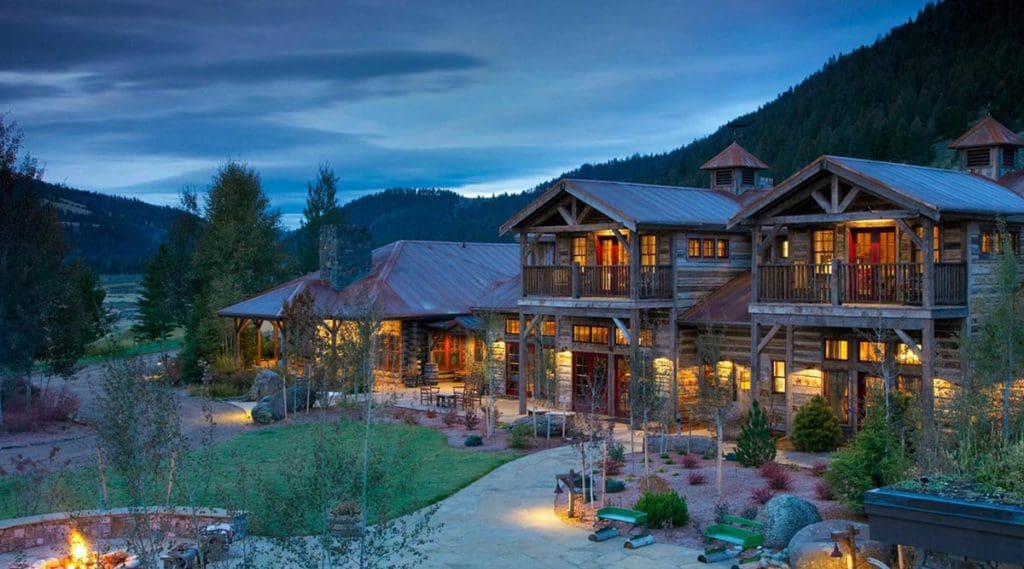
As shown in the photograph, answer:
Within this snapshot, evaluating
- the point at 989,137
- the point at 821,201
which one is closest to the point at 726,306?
the point at 821,201

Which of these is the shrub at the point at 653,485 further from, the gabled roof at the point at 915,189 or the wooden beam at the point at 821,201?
the wooden beam at the point at 821,201

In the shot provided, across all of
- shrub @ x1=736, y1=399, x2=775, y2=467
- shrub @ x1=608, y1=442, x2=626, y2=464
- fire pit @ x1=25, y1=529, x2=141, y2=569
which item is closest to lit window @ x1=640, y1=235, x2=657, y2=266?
shrub @ x1=608, y1=442, x2=626, y2=464

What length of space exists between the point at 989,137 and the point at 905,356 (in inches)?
415

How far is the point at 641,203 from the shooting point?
29547 millimetres

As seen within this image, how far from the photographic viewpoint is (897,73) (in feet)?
388

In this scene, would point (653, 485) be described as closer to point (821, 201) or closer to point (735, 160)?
point (821, 201)

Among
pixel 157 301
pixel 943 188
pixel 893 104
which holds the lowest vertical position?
pixel 157 301

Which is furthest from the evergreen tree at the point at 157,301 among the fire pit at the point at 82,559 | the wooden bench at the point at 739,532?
the wooden bench at the point at 739,532

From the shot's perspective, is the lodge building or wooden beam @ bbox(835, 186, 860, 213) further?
wooden beam @ bbox(835, 186, 860, 213)

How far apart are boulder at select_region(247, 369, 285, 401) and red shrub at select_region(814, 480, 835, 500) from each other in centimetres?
2270

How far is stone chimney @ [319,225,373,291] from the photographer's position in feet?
137

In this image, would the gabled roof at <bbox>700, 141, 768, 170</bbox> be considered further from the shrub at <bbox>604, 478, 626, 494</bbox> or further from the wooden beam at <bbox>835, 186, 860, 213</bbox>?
the shrub at <bbox>604, 478, 626, 494</bbox>

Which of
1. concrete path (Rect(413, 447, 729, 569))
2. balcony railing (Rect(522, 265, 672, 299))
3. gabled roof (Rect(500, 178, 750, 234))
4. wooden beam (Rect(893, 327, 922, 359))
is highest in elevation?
gabled roof (Rect(500, 178, 750, 234))

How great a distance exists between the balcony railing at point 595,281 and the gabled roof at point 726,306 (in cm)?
101
